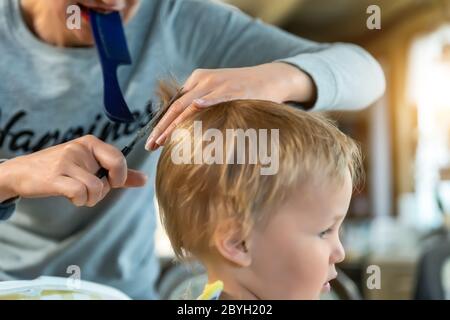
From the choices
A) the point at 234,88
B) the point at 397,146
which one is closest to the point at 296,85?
the point at 234,88

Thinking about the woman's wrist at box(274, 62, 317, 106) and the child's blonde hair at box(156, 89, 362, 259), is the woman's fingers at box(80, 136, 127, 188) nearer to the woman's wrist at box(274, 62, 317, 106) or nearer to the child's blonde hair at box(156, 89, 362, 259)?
the child's blonde hair at box(156, 89, 362, 259)

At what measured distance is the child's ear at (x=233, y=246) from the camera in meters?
0.45

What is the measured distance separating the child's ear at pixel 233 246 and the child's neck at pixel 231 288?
0.02 m

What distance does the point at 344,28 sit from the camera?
0.69 metres

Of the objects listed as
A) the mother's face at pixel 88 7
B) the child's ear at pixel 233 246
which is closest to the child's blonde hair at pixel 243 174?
the child's ear at pixel 233 246

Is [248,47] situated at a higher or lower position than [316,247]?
higher

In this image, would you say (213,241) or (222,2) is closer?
(213,241)

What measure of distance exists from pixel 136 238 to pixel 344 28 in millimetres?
297

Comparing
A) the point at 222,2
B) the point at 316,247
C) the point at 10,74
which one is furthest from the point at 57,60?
the point at 316,247

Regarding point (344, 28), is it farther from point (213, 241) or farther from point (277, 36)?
point (213, 241)

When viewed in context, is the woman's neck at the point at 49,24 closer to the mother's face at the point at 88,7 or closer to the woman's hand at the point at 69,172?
the mother's face at the point at 88,7

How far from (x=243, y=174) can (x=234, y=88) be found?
0.08 m

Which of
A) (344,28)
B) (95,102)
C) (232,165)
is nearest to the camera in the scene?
(232,165)

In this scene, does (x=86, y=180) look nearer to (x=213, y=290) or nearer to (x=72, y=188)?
(x=72, y=188)
